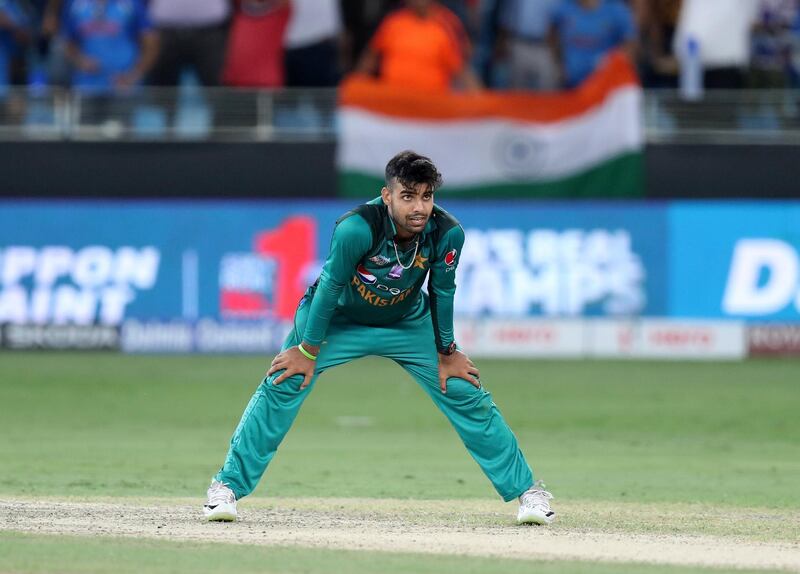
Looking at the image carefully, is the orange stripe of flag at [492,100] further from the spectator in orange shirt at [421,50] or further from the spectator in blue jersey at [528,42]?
the spectator in blue jersey at [528,42]

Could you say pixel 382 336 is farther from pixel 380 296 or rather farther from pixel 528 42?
pixel 528 42

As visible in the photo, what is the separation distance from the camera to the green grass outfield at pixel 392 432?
913 cm

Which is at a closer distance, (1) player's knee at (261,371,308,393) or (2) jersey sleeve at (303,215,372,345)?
(2) jersey sleeve at (303,215,372,345)

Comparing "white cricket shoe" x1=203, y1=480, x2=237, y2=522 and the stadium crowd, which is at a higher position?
the stadium crowd

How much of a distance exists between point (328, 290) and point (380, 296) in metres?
0.28

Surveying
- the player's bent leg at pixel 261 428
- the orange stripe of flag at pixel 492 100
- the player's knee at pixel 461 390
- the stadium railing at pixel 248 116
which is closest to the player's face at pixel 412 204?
the player's knee at pixel 461 390

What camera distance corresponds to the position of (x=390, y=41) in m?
18.4

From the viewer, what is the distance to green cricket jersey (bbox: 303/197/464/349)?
7.07 meters

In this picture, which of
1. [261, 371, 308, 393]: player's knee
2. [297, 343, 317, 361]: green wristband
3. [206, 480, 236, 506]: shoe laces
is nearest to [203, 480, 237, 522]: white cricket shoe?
[206, 480, 236, 506]: shoe laces

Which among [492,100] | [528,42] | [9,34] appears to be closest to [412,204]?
[492,100]

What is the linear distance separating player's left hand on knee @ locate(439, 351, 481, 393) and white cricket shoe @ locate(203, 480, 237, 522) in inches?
42.2

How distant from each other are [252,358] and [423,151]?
314 centimetres

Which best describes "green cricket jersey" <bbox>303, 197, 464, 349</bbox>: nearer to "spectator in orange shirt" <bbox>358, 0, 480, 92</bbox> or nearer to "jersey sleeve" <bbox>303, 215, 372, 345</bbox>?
"jersey sleeve" <bbox>303, 215, 372, 345</bbox>

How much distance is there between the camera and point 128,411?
45.4 ft
